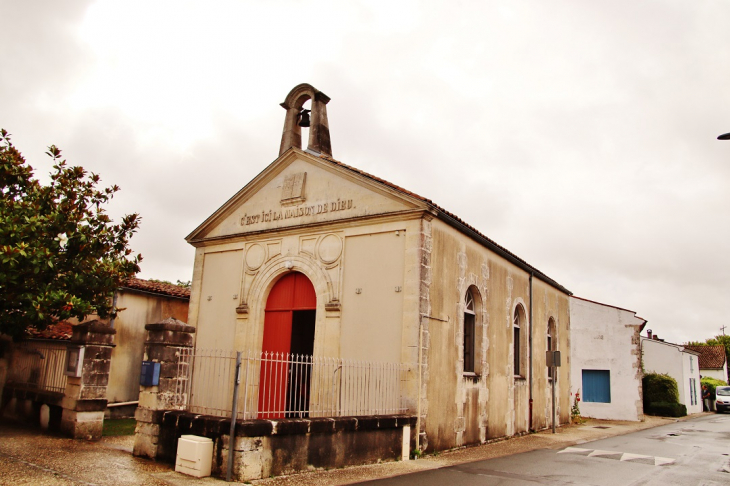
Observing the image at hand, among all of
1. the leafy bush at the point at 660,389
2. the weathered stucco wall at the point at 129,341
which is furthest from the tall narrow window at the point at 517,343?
the leafy bush at the point at 660,389

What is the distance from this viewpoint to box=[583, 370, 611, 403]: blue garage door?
23969 millimetres

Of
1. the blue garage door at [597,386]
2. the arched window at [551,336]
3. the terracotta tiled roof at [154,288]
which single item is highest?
the terracotta tiled roof at [154,288]

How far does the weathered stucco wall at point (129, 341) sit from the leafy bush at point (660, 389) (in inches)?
864

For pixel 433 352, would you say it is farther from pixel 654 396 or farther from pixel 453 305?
pixel 654 396

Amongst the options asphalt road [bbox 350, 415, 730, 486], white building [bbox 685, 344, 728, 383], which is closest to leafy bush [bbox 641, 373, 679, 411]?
asphalt road [bbox 350, 415, 730, 486]

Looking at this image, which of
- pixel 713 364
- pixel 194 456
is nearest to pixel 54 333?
pixel 194 456

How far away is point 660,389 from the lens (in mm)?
26734

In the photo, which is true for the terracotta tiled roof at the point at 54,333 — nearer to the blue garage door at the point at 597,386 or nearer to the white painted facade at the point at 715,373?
the blue garage door at the point at 597,386

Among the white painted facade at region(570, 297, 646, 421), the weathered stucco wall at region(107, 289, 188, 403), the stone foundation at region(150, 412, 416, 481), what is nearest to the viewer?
the stone foundation at region(150, 412, 416, 481)

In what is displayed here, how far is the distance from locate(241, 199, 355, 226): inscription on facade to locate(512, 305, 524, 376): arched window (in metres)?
6.82

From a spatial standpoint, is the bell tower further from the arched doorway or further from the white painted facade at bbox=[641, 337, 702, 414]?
the white painted facade at bbox=[641, 337, 702, 414]

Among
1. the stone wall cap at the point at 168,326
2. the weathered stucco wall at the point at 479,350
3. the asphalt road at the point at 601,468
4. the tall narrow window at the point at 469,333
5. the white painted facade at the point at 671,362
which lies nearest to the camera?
the asphalt road at the point at 601,468

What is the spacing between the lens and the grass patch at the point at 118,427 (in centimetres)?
1202

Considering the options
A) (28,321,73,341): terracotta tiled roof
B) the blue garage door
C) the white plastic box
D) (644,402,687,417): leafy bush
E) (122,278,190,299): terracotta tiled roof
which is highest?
(122,278,190,299): terracotta tiled roof
